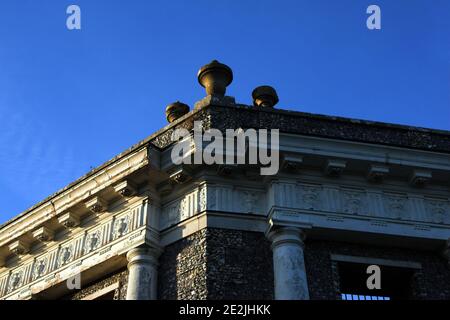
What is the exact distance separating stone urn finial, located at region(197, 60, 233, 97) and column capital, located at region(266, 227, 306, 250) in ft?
12.4

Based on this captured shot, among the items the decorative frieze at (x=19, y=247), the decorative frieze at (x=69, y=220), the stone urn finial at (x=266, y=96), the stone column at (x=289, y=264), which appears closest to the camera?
the stone column at (x=289, y=264)

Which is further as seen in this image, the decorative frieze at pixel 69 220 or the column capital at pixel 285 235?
the decorative frieze at pixel 69 220

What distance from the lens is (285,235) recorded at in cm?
1352

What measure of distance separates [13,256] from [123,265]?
3645 millimetres

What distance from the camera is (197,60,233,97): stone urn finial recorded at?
1596cm

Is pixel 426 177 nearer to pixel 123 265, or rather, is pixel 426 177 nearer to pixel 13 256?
pixel 123 265

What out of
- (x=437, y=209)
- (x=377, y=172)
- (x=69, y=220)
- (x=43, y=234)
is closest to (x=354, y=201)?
(x=377, y=172)

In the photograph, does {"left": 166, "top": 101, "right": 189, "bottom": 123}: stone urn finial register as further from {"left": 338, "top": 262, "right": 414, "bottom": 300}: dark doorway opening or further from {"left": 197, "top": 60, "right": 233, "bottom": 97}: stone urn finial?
{"left": 338, "top": 262, "right": 414, "bottom": 300}: dark doorway opening

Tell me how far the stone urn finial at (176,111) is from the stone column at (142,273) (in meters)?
4.11

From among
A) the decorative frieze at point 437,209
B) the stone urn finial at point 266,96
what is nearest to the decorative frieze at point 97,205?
the stone urn finial at point 266,96

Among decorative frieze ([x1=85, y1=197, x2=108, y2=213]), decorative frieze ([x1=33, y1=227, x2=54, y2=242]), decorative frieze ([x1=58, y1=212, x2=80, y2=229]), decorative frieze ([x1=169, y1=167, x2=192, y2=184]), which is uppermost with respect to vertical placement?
decorative frieze ([x1=169, y1=167, x2=192, y2=184])

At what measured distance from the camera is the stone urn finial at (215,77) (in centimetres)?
1596

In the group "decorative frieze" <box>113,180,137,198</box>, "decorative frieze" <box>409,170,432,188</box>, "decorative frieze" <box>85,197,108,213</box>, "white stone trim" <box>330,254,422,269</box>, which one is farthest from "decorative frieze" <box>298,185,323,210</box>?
"decorative frieze" <box>85,197,108,213</box>

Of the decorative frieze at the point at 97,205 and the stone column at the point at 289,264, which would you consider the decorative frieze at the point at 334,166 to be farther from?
the decorative frieze at the point at 97,205
